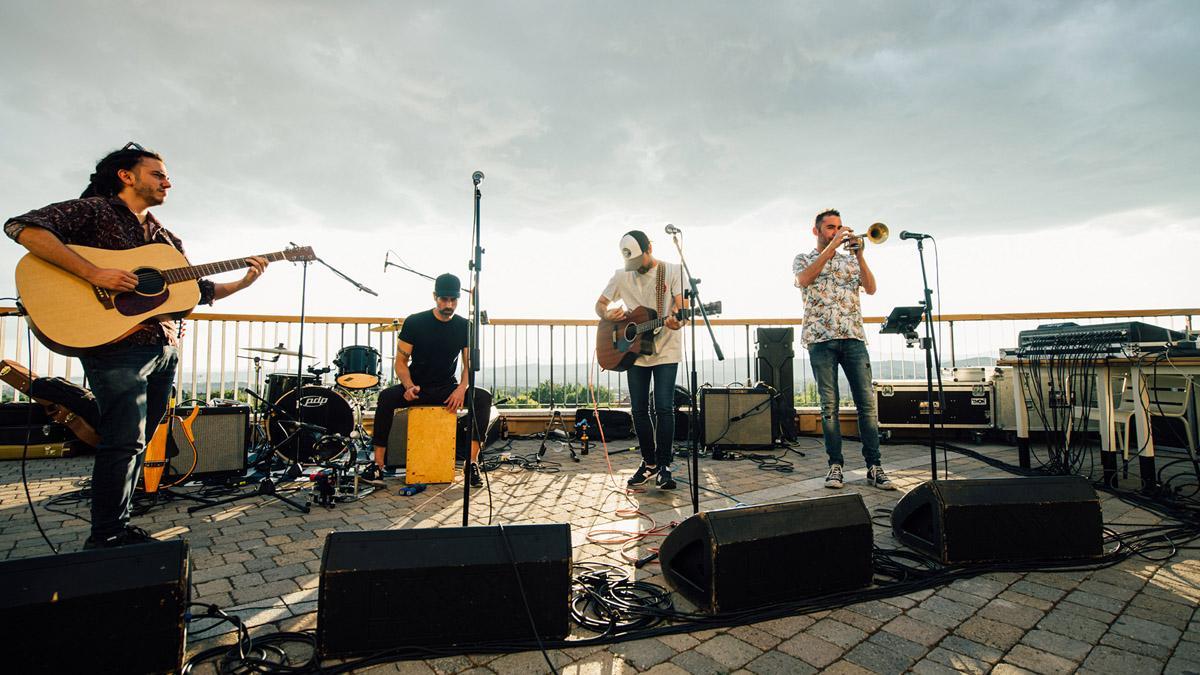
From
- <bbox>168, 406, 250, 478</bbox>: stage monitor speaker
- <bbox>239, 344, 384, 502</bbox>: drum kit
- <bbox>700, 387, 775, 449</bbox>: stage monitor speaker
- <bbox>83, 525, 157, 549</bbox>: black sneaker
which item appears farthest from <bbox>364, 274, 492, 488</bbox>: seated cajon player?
<bbox>700, 387, 775, 449</bbox>: stage monitor speaker

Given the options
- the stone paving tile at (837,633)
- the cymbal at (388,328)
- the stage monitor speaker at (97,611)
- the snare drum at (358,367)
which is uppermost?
the cymbal at (388,328)

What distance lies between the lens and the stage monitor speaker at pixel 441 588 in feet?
5.53

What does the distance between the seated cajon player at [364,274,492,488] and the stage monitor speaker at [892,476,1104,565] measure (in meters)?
3.42

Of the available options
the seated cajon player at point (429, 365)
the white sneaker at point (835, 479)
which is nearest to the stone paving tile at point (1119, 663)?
the white sneaker at point (835, 479)

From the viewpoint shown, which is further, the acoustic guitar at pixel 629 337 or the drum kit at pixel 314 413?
the drum kit at pixel 314 413

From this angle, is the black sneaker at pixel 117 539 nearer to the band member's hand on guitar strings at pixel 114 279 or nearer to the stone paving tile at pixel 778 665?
the band member's hand on guitar strings at pixel 114 279

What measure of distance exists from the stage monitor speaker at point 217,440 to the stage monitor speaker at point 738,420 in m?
4.48

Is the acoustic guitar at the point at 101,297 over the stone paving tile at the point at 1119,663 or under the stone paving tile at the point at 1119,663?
Result: over

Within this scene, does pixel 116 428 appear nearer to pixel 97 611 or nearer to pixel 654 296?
pixel 97 611

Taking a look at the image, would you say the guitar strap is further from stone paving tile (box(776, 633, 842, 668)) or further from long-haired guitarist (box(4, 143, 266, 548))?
long-haired guitarist (box(4, 143, 266, 548))

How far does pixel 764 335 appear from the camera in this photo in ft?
22.9

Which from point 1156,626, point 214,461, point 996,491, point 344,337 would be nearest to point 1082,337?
point 996,491

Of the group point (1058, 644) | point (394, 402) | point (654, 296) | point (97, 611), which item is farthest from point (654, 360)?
point (97, 611)

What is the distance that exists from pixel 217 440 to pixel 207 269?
2218mm
